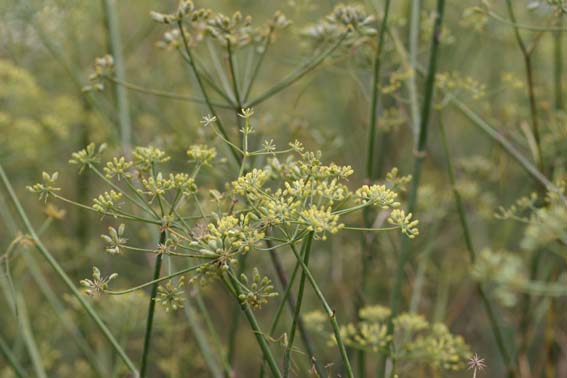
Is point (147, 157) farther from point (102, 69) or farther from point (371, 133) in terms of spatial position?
point (371, 133)

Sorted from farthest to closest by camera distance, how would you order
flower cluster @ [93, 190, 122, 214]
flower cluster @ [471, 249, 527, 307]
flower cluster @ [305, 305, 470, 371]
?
flower cluster @ [305, 305, 470, 371] < flower cluster @ [93, 190, 122, 214] < flower cluster @ [471, 249, 527, 307]

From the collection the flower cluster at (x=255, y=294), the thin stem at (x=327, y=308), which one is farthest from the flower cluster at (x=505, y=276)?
the flower cluster at (x=255, y=294)

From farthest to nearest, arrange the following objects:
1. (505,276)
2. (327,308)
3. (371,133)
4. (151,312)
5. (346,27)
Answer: (371,133)
(346,27)
(151,312)
(327,308)
(505,276)

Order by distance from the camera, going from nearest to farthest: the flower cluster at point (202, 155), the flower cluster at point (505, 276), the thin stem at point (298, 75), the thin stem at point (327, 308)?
the flower cluster at point (505, 276)
the thin stem at point (327, 308)
the flower cluster at point (202, 155)
the thin stem at point (298, 75)

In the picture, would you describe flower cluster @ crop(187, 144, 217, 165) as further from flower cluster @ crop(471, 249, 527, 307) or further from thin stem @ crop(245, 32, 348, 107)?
flower cluster @ crop(471, 249, 527, 307)

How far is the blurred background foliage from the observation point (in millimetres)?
2338

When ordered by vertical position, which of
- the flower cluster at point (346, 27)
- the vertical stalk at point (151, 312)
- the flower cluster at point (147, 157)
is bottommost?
the vertical stalk at point (151, 312)

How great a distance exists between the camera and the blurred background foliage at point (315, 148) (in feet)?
7.67

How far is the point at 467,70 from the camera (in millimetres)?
4184

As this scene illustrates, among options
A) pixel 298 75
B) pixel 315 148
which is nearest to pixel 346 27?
pixel 298 75

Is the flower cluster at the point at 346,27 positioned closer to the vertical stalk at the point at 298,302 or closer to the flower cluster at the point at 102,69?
the flower cluster at the point at 102,69

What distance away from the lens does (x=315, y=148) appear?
10.8ft

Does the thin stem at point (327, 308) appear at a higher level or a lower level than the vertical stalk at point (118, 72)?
lower

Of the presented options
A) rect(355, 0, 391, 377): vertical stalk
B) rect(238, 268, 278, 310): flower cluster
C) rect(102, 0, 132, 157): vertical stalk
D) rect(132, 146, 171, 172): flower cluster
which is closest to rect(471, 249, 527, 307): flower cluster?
rect(238, 268, 278, 310): flower cluster
